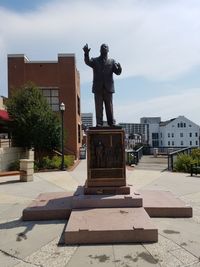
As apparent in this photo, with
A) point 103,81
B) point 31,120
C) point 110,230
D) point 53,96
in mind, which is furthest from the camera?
point 53,96

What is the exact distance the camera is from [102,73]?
10133 millimetres

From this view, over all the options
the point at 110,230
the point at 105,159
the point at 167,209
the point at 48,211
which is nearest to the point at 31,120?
the point at 105,159

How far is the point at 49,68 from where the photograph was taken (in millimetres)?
31078

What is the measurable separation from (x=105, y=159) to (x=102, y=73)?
2.42m

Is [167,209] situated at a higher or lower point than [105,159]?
lower

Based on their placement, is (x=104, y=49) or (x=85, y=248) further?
(x=104, y=49)

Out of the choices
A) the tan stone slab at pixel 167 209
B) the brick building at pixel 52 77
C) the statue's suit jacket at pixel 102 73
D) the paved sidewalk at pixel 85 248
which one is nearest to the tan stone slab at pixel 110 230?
the paved sidewalk at pixel 85 248

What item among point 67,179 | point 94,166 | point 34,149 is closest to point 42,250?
point 94,166

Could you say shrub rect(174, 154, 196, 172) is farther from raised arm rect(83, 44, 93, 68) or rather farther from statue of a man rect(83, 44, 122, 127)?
raised arm rect(83, 44, 93, 68)

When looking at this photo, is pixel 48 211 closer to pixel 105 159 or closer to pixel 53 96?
pixel 105 159

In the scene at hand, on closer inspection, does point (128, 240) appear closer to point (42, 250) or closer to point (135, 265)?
point (135, 265)

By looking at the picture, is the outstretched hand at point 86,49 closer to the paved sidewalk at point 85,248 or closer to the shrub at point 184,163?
the paved sidewalk at point 85,248

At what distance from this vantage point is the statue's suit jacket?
10.1 metres

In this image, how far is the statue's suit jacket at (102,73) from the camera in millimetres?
10117
